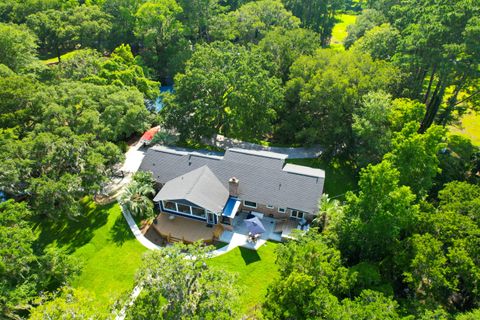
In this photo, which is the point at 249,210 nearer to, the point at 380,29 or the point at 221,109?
the point at 221,109

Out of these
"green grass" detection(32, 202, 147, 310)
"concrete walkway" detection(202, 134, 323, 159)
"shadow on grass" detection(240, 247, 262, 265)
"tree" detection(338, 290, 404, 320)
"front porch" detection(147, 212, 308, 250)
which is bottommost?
"green grass" detection(32, 202, 147, 310)

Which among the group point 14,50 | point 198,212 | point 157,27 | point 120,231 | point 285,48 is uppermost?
point 157,27

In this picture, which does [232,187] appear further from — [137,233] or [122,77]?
[122,77]

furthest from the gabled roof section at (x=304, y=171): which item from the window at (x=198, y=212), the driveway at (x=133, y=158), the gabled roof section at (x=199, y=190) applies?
the driveway at (x=133, y=158)

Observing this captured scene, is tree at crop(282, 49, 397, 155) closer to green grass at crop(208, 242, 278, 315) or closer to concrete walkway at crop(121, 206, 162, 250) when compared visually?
green grass at crop(208, 242, 278, 315)

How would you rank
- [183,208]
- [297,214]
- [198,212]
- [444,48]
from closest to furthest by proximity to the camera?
1. [198,212]
2. [183,208]
3. [297,214]
4. [444,48]

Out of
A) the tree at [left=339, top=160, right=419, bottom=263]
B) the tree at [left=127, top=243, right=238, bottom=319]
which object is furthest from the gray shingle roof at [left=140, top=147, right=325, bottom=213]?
the tree at [left=127, top=243, right=238, bottom=319]

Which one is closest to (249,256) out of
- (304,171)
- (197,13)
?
(304,171)
